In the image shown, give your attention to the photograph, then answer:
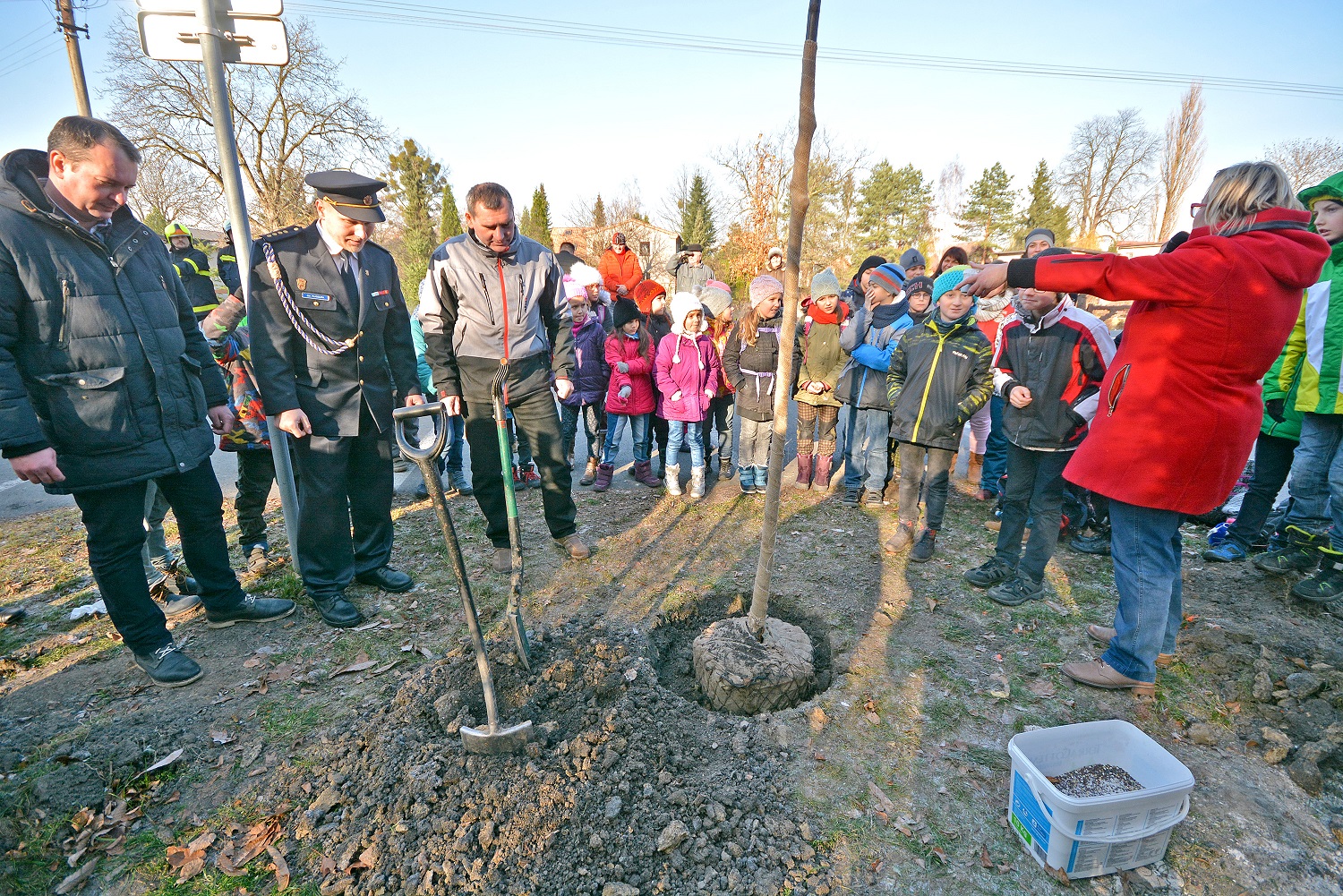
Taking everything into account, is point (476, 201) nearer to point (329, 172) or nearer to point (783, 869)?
point (329, 172)

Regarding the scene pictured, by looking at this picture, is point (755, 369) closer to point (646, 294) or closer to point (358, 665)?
point (646, 294)

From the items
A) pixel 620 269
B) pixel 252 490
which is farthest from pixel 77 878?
pixel 620 269

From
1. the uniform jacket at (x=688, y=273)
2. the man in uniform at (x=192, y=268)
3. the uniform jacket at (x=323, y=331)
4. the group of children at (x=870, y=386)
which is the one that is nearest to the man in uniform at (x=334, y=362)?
the uniform jacket at (x=323, y=331)

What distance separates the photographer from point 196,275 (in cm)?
738

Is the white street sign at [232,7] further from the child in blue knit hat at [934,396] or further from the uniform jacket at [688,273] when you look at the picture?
the uniform jacket at [688,273]

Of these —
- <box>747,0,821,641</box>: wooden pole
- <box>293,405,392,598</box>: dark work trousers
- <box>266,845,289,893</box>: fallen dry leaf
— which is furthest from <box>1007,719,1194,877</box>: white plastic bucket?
<box>293,405,392,598</box>: dark work trousers

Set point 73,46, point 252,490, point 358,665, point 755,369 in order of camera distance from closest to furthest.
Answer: point 358,665, point 252,490, point 755,369, point 73,46

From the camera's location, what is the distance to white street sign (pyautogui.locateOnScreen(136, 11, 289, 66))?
3240 millimetres

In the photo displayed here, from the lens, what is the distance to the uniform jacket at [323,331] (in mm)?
3254

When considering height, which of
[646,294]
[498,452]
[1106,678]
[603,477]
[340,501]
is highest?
[646,294]

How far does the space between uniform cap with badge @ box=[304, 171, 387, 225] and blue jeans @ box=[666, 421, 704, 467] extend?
121 inches

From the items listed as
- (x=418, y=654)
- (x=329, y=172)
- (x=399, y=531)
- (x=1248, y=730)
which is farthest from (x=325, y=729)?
(x=1248, y=730)

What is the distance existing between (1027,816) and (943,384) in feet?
9.16

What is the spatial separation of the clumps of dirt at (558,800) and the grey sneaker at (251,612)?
1.35 meters
